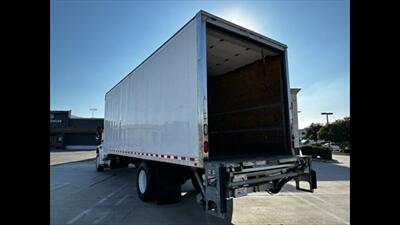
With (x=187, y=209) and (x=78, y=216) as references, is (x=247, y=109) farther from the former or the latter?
(x=78, y=216)

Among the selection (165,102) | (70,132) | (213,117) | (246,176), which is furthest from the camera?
(70,132)

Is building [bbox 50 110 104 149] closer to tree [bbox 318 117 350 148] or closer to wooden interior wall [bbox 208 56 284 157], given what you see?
tree [bbox 318 117 350 148]

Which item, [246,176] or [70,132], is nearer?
[246,176]

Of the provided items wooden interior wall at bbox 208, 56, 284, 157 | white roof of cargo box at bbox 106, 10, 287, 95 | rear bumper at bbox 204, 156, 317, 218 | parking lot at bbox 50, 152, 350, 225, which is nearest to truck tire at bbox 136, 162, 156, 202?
parking lot at bbox 50, 152, 350, 225

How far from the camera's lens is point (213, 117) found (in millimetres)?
8242

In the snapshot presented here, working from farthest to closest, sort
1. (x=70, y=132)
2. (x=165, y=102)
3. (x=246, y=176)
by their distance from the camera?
(x=70, y=132), (x=165, y=102), (x=246, y=176)

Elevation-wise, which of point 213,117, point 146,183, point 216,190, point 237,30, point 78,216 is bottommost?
point 78,216

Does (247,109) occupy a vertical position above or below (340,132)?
above

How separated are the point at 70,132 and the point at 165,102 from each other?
48.6 meters

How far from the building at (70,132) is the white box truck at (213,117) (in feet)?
143

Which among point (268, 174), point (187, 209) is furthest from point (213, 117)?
point (268, 174)

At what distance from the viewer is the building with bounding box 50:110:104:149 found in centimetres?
4725
